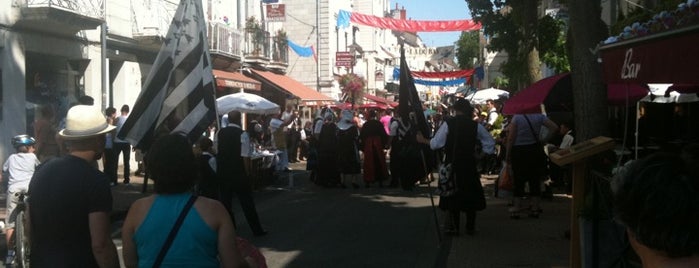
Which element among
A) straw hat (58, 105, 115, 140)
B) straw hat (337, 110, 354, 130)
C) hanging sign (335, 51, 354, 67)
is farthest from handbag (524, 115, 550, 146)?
hanging sign (335, 51, 354, 67)

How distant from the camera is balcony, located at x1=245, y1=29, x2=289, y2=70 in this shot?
33.7 meters

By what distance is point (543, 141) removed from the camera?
11.9 metres

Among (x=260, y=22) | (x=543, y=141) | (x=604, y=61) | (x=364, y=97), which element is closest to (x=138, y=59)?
(x=260, y=22)

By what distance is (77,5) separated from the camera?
19.6 m

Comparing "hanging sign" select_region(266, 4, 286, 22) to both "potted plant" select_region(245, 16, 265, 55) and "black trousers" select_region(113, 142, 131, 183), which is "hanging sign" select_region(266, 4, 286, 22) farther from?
"black trousers" select_region(113, 142, 131, 183)

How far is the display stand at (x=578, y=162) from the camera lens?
5.80 meters

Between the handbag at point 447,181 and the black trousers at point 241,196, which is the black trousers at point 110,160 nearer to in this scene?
the black trousers at point 241,196

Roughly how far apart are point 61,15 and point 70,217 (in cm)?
1604

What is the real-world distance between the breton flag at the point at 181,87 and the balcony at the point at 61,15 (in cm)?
1253

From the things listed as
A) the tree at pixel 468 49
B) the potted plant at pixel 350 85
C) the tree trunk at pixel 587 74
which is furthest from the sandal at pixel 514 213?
the tree at pixel 468 49

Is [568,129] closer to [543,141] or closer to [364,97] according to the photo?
[543,141]

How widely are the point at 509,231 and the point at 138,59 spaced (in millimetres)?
16209

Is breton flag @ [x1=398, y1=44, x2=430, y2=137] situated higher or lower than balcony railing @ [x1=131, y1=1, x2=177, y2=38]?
lower

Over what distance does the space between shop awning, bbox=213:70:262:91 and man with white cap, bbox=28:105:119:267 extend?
2365cm
